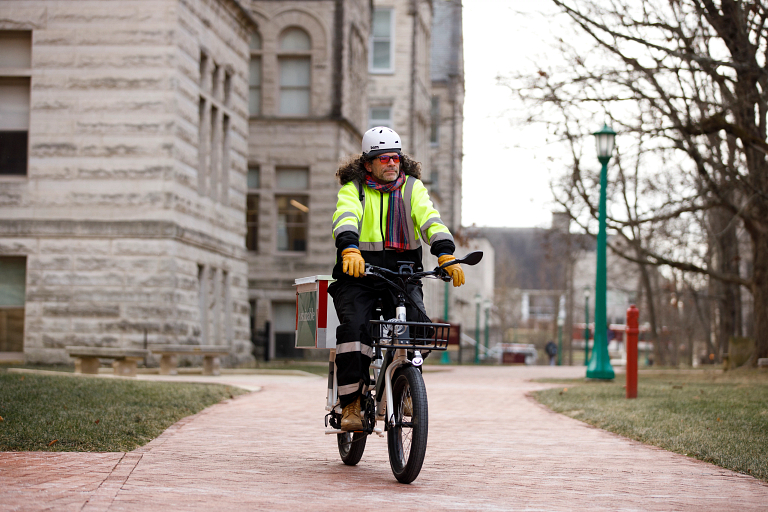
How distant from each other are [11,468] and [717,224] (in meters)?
29.7

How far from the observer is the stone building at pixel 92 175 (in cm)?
1908

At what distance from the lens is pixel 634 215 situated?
31438 millimetres

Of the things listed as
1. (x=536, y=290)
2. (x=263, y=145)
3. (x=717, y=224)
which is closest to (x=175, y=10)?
(x=263, y=145)

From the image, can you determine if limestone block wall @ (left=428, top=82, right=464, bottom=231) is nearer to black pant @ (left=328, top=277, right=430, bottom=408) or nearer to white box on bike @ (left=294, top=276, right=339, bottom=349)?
white box on bike @ (left=294, top=276, right=339, bottom=349)

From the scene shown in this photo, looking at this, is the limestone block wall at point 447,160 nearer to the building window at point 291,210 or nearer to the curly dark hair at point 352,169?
the building window at point 291,210

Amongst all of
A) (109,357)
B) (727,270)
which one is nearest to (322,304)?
(109,357)

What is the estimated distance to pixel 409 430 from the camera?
6.01 metres

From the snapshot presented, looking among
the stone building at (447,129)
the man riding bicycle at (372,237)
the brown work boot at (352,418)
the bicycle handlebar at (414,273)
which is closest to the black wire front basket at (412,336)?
the man riding bicycle at (372,237)

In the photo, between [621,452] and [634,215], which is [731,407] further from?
[634,215]

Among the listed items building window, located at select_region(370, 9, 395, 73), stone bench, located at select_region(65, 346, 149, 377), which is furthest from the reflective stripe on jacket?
building window, located at select_region(370, 9, 395, 73)

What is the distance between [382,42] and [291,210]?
14478 mm

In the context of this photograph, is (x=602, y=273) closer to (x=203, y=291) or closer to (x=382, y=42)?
(x=203, y=291)

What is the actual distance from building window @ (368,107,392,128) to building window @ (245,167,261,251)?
1290 cm

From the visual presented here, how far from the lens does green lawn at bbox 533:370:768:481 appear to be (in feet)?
25.5
